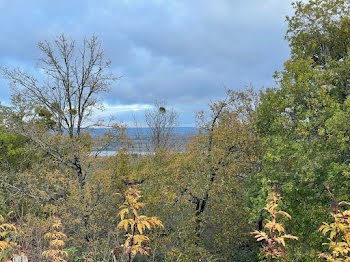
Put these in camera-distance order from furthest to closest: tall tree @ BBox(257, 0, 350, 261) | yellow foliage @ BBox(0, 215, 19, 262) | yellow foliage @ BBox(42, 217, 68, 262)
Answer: tall tree @ BBox(257, 0, 350, 261)
yellow foliage @ BBox(42, 217, 68, 262)
yellow foliage @ BBox(0, 215, 19, 262)

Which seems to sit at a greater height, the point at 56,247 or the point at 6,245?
the point at 6,245

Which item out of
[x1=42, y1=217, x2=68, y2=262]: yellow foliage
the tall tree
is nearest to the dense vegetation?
the tall tree

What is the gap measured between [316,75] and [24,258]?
8.99 m

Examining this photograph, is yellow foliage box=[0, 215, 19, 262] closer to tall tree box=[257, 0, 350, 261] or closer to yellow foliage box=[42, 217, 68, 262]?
yellow foliage box=[42, 217, 68, 262]

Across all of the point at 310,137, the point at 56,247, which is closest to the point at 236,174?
the point at 310,137

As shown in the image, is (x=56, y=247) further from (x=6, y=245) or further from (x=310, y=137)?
(x=310, y=137)

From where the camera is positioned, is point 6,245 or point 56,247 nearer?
point 6,245

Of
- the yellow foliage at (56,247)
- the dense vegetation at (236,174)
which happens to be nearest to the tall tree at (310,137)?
the dense vegetation at (236,174)

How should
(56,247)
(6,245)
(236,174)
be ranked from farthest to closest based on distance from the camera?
(236,174), (56,247), (6,245)

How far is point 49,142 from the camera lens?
1297 cm

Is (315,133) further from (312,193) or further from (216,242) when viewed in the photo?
(216,242)

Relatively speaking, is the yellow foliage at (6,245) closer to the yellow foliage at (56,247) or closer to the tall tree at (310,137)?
the yellow foliage at (56,247)

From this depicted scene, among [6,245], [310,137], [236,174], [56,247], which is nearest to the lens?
[6,245]

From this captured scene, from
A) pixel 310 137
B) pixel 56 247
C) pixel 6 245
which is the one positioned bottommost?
pixel 56 247
